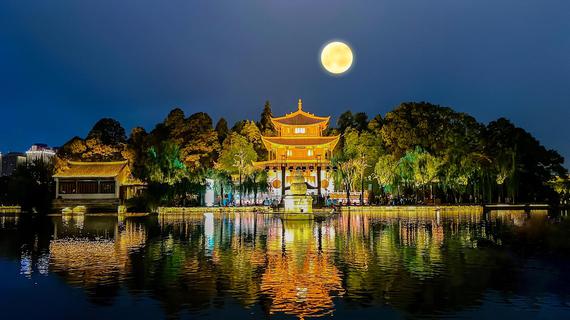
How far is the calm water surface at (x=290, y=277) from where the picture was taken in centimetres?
1120

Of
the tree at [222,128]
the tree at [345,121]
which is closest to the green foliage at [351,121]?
the tree at [345,121]

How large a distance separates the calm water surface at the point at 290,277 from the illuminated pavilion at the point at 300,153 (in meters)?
51.5

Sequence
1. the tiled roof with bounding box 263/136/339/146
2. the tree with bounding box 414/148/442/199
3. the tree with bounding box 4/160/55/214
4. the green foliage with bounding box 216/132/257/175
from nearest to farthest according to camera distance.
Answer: the tree with bounding box 4/160/55/214, the tree with bounding box 414/148/442/199, the green foliage with bounding box 216/132/257/175, the tiled roof with bounding box 263/136/339/146

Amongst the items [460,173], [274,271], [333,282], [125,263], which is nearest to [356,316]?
[333,282]

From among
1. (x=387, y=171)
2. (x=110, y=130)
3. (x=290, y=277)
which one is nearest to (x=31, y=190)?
(x=110, y=130)

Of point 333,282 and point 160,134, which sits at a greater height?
point 160,134

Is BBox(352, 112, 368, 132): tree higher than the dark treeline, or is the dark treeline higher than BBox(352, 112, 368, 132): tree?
BBox(352, 112, 368, 132): tree

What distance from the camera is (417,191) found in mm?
64938

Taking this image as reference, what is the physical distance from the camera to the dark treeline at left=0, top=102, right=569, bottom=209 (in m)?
58.8

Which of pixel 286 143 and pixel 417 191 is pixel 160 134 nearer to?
pixel 286 143

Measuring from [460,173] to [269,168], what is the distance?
2698cm

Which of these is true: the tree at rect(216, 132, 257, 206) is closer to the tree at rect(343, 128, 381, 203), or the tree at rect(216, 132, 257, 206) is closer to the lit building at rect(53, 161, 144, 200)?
the tree at rect(343, 128, 381, 203)

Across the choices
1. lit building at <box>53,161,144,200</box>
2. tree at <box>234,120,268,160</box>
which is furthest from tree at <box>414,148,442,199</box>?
tree at <box>234,120,268,160</box>

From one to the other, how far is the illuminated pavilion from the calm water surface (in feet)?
169
